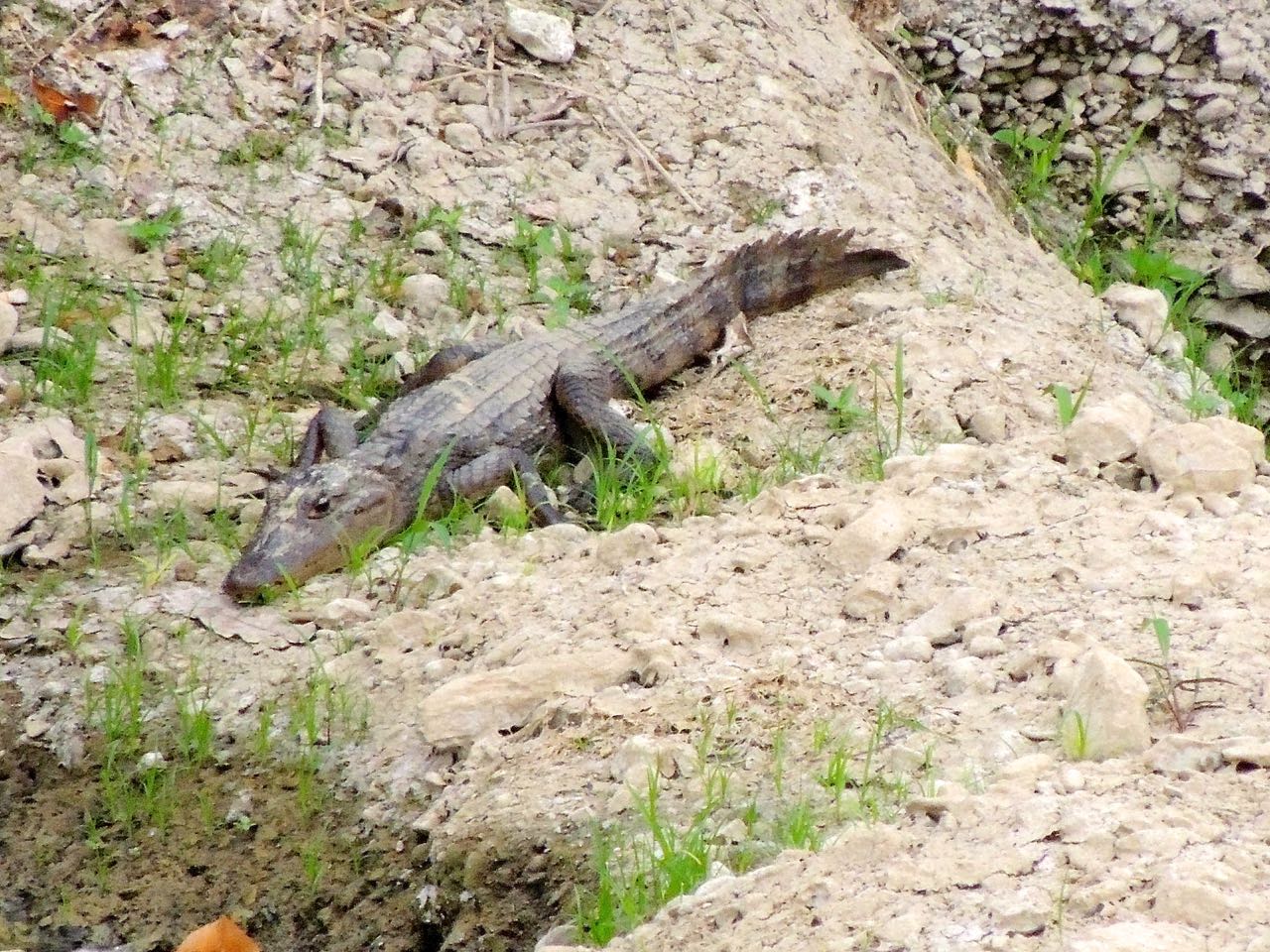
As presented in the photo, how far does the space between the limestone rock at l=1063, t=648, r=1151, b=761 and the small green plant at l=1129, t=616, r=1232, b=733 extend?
61 millimetres

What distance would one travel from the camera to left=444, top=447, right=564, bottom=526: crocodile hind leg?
16.8 ft

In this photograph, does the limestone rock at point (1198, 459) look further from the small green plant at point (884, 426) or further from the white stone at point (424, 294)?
the white stone at point (424, 294)

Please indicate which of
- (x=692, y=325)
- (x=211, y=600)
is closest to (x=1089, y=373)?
(x=692, y=325)

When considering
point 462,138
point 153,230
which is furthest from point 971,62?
point 153,230

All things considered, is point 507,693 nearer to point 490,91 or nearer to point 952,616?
point 952,616

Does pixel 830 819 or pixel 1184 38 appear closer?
pixel 830 819

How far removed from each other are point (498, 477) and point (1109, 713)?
105 inches

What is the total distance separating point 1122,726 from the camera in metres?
2.97

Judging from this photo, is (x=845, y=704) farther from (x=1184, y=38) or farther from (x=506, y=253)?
(x=1184, y=38)

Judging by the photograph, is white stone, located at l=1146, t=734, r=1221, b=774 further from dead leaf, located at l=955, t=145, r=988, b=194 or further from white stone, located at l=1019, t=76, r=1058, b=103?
white stone, located at l=1019, t=76, r=1058, b=103

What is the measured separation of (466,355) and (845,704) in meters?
2.61

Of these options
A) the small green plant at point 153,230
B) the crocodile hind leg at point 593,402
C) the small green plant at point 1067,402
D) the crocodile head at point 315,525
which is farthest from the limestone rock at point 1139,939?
the small green plant at point 153,230

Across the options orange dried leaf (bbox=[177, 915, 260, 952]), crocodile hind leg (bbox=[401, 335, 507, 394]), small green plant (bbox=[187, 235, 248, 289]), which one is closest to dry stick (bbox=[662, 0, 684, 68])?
crocodile hind leg (bbox=[401, 335, 507, 394])

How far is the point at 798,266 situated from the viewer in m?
6.07
